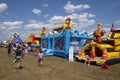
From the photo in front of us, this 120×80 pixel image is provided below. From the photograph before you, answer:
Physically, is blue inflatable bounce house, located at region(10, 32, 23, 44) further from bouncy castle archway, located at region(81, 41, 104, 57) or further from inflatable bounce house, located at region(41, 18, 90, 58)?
bouncy castle archway, located at region(81, 41, 104, 57)

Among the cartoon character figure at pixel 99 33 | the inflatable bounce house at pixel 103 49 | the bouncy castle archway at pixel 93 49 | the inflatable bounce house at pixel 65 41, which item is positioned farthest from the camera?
the inflatable bounce house at pixel 65 41

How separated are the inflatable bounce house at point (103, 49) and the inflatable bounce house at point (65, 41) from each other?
9.89 ft

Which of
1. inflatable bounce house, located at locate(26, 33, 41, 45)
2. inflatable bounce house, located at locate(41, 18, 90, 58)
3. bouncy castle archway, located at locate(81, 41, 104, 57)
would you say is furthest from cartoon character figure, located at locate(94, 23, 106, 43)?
inflatable bounce house, located at locate(26, 33, 41, 45)

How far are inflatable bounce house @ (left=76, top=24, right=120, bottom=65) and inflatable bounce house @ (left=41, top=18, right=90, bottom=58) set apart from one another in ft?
9.89

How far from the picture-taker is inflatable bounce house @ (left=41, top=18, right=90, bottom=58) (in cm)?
2008

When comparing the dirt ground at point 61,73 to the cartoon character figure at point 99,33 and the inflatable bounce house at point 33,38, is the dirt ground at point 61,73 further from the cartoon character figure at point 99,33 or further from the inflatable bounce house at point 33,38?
the inflatable bounce house at point 33,38

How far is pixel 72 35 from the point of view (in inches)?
805

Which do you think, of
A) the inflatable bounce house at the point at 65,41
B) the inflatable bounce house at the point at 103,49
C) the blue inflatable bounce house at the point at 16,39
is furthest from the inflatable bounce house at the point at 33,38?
the inflatable bounce house at the point at 103,49

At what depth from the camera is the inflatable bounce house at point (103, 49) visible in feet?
47.2

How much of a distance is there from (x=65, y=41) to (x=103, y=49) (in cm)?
638

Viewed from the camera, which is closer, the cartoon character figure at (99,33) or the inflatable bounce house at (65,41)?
the cartoon character figure at (99,33)

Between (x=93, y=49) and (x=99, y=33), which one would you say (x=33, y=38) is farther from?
(x=93, y=49)

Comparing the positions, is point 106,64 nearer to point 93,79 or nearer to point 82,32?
point 93,79

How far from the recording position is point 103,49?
47.9ft
